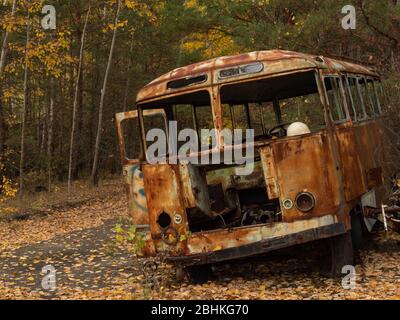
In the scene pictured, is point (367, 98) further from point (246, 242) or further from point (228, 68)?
point (246, 242)

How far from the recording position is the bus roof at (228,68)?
271 inches

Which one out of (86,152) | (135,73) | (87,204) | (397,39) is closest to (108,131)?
(86,152)

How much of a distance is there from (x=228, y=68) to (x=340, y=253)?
2.78 metres

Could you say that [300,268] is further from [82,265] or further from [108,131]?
[108,131]

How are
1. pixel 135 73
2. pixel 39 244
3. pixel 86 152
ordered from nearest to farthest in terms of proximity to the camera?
1. pixel 39 244
2. pixel 135 73
3. pixel 86 152

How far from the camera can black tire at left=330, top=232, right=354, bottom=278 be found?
709 centimetres

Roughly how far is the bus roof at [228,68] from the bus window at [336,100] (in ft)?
0.66

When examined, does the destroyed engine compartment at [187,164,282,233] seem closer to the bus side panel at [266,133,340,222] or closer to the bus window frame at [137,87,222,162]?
the bus window frame at [137,87,222,162]

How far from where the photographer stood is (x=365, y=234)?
977cm

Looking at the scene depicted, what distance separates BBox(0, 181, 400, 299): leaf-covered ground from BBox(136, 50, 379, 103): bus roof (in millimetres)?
2536

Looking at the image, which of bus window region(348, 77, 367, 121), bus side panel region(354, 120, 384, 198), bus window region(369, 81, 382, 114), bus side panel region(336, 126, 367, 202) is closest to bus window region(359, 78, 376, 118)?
bus side panel region(354, 120, 384, 198)

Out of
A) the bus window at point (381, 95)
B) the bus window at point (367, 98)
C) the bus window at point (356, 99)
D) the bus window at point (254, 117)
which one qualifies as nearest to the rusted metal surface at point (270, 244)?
the bus window at point (356, 99)

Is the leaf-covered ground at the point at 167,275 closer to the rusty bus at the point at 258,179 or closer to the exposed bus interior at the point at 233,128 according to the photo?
the rusty bus at the point at 258,179
